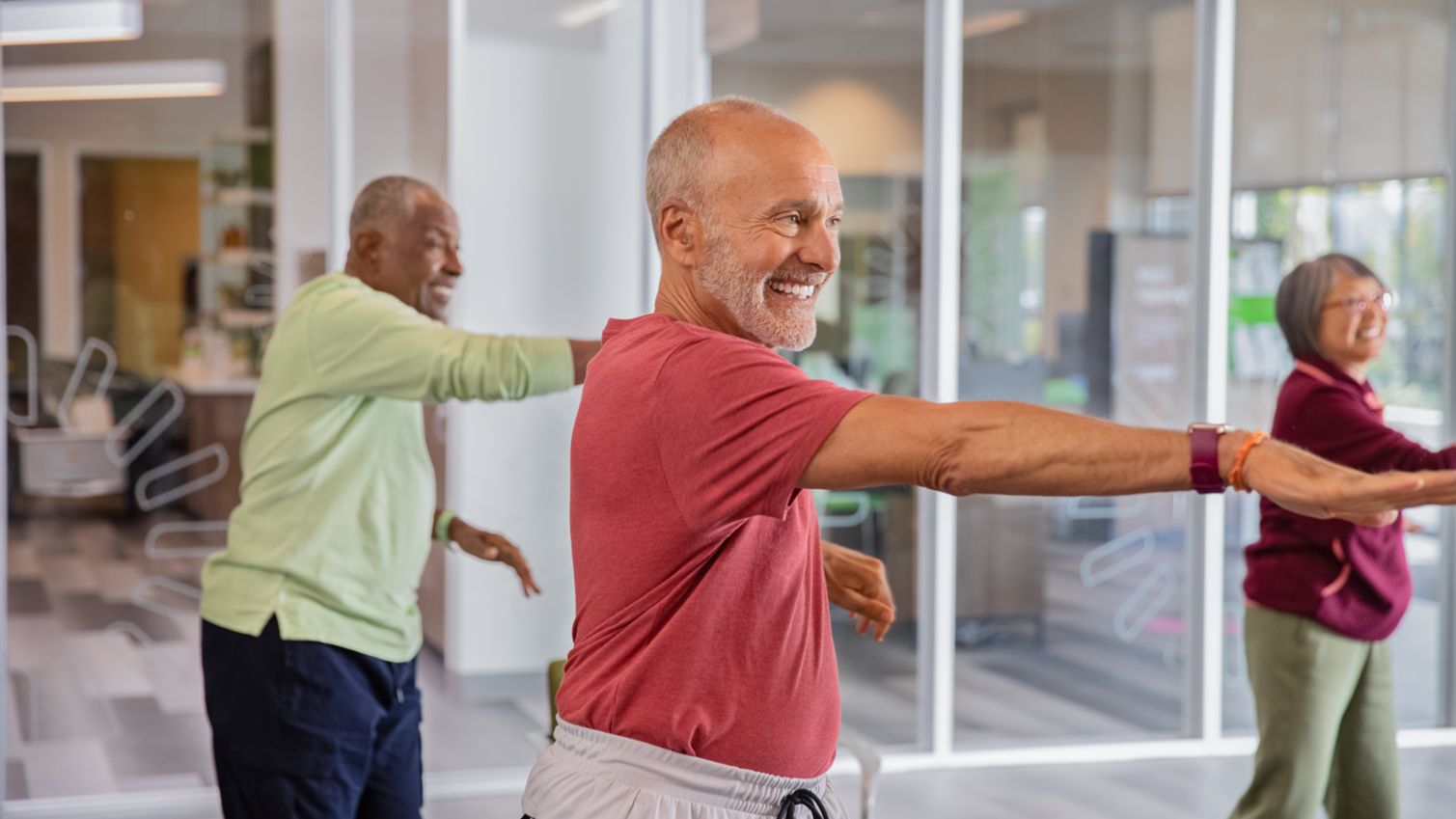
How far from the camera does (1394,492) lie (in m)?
1.17

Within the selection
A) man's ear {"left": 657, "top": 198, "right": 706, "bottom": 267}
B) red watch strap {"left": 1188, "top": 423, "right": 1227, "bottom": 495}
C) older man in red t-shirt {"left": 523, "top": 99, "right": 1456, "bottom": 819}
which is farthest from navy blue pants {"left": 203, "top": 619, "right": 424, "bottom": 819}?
red watch strap {"left": 1188, "top": 423, "right": 1227, "bottom": 495}

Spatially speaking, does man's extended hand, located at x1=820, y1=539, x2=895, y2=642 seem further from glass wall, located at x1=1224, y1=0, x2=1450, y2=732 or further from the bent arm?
glass wall, located at x1=1224, y1=0, x2=1450, y2=732

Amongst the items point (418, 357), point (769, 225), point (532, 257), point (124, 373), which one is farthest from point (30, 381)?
point (769, 225)

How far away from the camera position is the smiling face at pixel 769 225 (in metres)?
1.57

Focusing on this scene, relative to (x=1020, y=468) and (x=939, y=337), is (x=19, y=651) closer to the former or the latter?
(x=939, y=337)

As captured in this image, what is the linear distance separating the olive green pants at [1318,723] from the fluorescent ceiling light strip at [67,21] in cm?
360

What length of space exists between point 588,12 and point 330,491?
9.72ft

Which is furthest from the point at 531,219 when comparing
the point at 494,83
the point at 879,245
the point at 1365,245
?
the point at 1365,245

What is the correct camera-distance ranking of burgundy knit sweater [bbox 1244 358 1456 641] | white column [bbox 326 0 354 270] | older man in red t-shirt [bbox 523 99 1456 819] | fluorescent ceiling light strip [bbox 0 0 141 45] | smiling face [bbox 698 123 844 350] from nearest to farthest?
older man in red t-shirt [bbox 523 99 1456 819], smiling face [bbox 698 123 844 350], burgundy knit sweater [bbox 1244 358 1456 641], fluorescent ceiling light strip [bbox 0 0 141 45], white column [bbox 326 0 354 270]

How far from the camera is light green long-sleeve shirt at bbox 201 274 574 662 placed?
101 inches

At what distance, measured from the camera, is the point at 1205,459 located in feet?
4.01

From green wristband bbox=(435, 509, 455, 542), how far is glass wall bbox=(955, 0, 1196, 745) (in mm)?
2583

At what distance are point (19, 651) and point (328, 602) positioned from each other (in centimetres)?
240

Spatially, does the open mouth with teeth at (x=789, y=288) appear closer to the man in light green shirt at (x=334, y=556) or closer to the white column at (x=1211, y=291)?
the man in light green shirt at (x=334, y=556)
